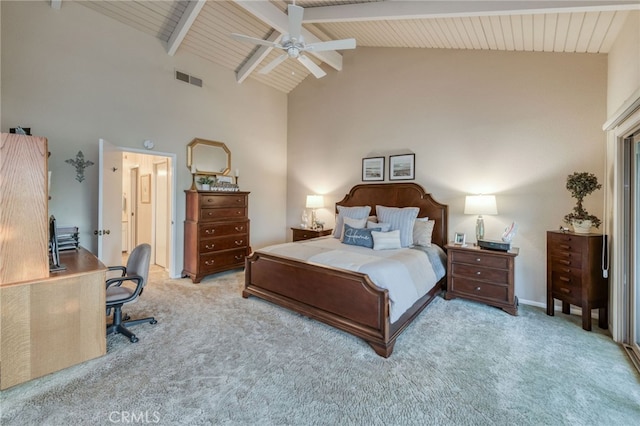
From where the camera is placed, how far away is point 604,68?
3092 mm

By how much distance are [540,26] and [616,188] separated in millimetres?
1893

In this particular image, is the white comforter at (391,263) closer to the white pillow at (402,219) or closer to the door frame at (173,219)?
the white pillow at (402,219)

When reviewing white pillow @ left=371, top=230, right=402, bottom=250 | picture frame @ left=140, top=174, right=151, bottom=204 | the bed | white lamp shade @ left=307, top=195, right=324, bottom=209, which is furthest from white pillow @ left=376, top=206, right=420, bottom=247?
picture frame @ left=140, top=174, right=151, bottom=204

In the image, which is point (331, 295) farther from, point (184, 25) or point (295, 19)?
point (184, 25)

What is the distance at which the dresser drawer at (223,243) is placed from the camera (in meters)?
4.46

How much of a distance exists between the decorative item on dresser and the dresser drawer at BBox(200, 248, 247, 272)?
4.55 meters

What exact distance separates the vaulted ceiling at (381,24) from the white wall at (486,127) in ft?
0.76

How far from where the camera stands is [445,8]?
3.07 metres

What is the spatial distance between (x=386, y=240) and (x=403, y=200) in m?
1.18

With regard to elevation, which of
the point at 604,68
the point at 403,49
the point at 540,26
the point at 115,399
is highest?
the point at 403,49

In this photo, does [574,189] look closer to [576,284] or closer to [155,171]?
[576,284]

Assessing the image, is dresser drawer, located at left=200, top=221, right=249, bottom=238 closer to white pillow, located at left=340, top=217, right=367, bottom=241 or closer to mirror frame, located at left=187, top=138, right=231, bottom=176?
mirror frame, located at left=187, top=138, right=231, bottom=176

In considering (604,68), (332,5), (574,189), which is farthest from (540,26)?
(332,5)

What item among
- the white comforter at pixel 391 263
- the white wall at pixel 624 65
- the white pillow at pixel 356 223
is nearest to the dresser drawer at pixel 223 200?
the white comforter at pixel 391 263
